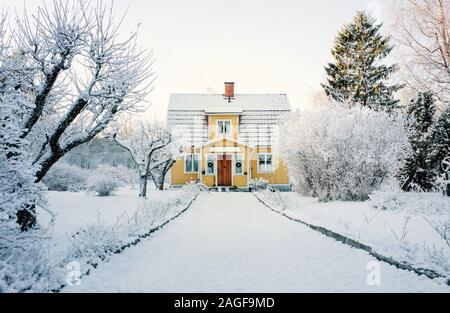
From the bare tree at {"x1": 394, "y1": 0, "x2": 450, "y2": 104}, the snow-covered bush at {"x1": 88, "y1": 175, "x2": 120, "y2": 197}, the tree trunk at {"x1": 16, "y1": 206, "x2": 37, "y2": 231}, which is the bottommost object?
the tree trunk at {"x1": 16, "y1": 206, "x2": 37, "y2": 231}

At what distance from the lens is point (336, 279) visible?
5.37 metres

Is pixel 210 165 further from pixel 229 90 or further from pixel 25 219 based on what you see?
pixel 25 219

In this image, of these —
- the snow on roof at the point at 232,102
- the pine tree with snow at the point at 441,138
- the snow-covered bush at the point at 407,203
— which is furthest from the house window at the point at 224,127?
the snow-covered bush at the point at 407,203

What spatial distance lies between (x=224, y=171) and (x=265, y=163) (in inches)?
156

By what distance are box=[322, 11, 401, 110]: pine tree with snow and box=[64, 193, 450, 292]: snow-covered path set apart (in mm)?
24218

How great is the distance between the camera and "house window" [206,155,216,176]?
115 ft

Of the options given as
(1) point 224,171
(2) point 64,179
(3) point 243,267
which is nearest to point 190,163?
(1) point 224,171

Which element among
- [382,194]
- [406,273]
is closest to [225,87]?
[382,194]

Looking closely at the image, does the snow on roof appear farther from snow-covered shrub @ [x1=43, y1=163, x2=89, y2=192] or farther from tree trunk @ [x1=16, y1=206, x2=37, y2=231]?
tree trunk @ [x1=16, y1=206, x2=37, y2=231]

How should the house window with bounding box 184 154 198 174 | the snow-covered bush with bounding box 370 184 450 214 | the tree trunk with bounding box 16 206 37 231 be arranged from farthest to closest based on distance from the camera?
the house window with bounding box 184 154 198 174, the snow-covered bush with bounding box 370 184 450 214, the tree trunk with bounding box 16 206 37 231

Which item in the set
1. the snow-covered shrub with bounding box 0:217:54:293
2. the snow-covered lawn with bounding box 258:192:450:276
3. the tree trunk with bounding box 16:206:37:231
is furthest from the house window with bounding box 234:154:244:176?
the snow-covered shrub with bounding box 0:217:54:293

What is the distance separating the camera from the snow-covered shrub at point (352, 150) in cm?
1723

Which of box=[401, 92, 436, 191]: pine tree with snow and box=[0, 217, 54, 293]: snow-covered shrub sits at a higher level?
box=[401, 92, 436, 191]: pine tree with snow
